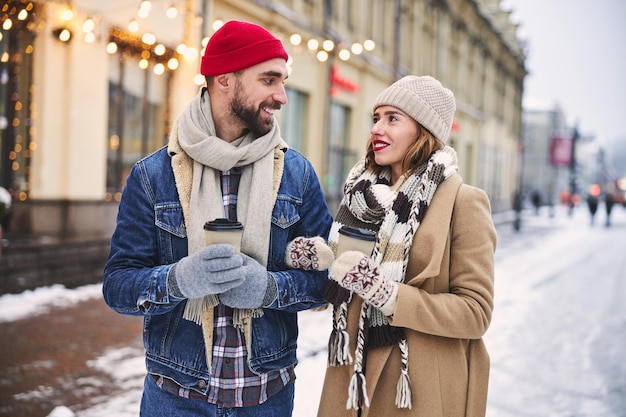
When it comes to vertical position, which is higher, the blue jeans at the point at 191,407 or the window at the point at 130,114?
the window at the point at 130,114

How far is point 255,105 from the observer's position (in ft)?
7.30

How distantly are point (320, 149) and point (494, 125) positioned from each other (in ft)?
93.4

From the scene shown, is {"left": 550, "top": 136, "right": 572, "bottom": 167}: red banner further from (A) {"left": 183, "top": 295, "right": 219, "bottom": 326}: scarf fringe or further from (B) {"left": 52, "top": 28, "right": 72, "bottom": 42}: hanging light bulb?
(A) {"left": 183, "top": 295, "right": 219, "bottom": 326}: scarf fringe

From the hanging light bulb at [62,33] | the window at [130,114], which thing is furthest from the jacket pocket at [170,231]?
the window at [130,114]

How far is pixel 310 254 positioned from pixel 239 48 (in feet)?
2.57

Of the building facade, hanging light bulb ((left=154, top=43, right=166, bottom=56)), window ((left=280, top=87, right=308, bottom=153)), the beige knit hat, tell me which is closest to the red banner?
the building facade

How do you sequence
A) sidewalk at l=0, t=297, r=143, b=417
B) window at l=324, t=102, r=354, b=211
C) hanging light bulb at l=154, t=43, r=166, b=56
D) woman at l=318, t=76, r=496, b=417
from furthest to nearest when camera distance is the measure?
window at l=324, t=102, r=354, b=211, hanging light bulb at l=154, t=43, r=166, b=56, sidewalk at l=0, t=297, r=143, b=417, woman at l=318, t=76, r=496, b=417

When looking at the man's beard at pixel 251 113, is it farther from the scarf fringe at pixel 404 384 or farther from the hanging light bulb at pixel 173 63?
the hanging light bulb at pixel 173 63

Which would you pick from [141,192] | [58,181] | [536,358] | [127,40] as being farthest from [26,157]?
[141,192]

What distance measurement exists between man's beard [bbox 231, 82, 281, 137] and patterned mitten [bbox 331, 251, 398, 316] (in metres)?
0.57

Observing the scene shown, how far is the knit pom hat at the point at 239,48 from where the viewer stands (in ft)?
7.17

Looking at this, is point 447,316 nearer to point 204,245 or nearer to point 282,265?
point 282,265

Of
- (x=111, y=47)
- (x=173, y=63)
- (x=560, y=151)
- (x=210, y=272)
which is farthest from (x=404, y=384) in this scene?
(x=560, y=151)

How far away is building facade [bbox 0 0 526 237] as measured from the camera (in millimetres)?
10438
